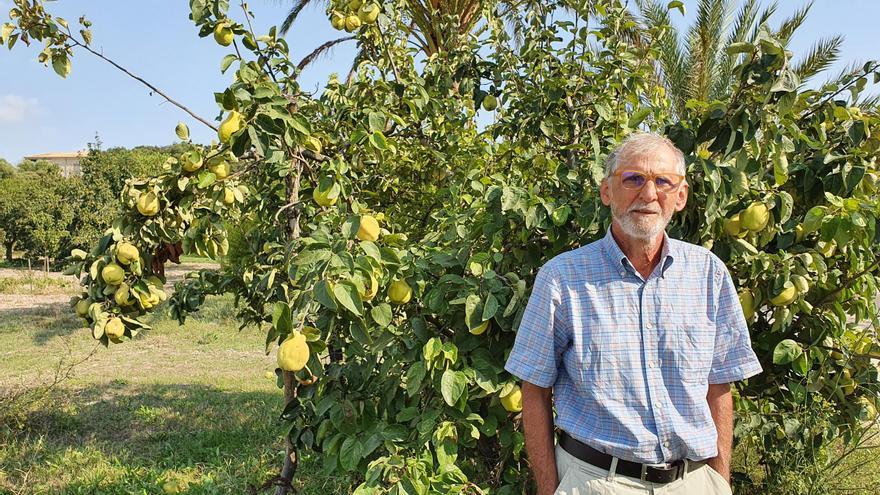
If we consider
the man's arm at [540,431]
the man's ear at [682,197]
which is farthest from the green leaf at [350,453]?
the man's ear at [682,197]

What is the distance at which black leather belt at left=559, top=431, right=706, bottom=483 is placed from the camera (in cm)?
144

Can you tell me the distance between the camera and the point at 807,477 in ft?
7.99

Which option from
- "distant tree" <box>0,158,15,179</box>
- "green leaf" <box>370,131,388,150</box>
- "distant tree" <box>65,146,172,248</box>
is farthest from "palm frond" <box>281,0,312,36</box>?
"distant tree" <box>0,158,15,179</box>

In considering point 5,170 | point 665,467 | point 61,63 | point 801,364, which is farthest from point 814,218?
point 5,170

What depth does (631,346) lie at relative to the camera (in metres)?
1.44

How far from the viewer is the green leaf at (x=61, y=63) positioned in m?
2.15

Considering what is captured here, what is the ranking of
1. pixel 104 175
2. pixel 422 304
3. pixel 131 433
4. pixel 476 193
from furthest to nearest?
1. pixel 104 175
2. pixel 131 433
3. pixel 476 193
4. pixel 422 304

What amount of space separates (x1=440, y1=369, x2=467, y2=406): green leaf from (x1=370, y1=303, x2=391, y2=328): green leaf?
0.21 meters

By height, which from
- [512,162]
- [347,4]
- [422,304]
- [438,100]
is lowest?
[422,304]

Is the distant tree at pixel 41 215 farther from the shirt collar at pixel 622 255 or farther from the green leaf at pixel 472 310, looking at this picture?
the shirt collar at pixel 622 255

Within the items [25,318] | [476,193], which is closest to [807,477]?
[476,193]

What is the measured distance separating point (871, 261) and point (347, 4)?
2023mm

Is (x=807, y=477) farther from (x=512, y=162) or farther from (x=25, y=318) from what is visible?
(x=25, y=318)

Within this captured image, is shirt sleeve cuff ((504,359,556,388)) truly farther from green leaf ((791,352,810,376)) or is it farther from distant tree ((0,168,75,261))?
distant tree ((0,168,75,261))
